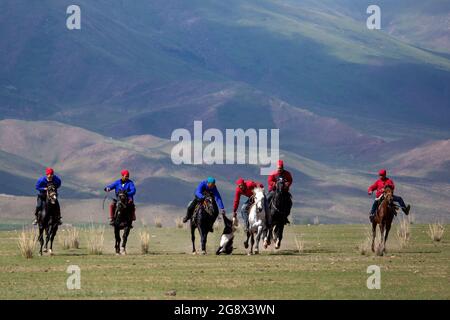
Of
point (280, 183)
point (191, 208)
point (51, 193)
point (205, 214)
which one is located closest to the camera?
point (51, 193)

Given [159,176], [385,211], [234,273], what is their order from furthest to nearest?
[159,176] < [385,211] < [234,273]

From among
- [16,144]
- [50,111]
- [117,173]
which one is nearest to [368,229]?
[117,173]

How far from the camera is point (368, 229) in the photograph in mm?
48312

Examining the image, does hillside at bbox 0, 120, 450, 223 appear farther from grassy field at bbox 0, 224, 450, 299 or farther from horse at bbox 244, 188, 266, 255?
horse at bbox 244, 188, 266, 255

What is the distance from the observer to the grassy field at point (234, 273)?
926 inches

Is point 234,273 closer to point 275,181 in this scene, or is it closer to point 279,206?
point 279,206

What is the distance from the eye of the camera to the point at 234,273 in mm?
27484

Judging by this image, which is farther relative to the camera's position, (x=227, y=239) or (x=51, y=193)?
(x=227, y=239)

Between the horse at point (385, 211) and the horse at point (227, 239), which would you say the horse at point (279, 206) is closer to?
the horse at point (227, 239)

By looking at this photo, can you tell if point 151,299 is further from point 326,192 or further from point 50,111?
point 50,111

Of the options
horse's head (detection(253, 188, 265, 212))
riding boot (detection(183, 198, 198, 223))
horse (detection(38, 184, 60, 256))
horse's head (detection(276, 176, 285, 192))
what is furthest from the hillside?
horse's head (detection(253, 188, 265, 212))

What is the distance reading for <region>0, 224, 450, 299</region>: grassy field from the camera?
23.5 metres

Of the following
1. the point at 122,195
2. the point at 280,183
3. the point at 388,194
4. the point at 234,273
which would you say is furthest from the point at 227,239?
the point at 234,273

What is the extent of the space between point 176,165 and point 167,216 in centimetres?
2878
